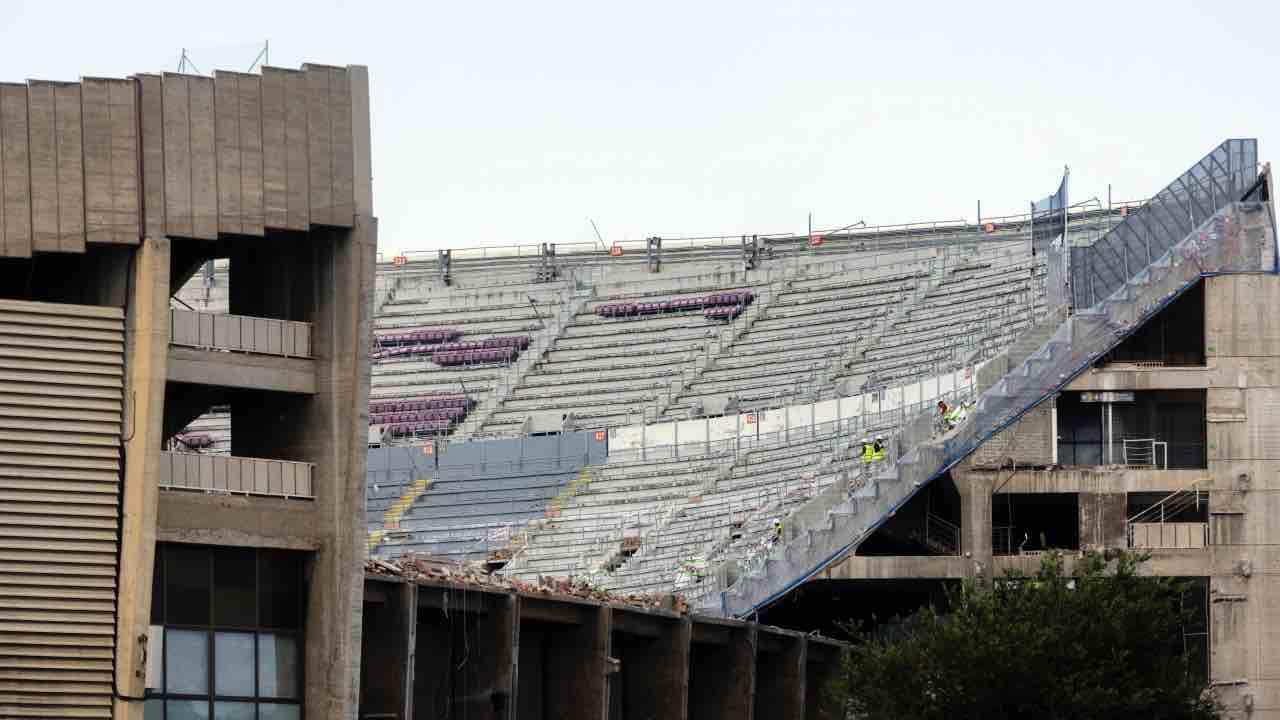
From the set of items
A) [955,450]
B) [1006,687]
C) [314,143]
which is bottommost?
[1006,687]

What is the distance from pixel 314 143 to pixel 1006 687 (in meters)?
20.4

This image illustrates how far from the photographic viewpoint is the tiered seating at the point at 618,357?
3634 inches

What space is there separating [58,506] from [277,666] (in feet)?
14.9

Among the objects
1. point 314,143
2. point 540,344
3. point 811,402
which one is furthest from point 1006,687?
point 540,344

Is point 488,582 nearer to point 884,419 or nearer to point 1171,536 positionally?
point 1171,536

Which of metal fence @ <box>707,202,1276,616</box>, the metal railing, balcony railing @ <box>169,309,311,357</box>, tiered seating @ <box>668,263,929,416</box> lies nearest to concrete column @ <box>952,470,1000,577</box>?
metal fence @ <box>707,202,1276,616</box>

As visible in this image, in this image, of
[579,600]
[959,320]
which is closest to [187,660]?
[579,600]

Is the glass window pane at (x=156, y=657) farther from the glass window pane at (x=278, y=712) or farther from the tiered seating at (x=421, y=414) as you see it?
the tiered seating at (x=421, y=414)

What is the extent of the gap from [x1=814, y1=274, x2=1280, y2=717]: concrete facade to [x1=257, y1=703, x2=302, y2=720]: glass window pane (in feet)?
95.1

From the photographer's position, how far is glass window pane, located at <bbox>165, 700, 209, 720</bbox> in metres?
37.5

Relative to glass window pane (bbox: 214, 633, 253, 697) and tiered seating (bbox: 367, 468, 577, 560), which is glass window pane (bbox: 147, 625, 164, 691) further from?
tiered seating (bbox: 367, 468, 577, 560)

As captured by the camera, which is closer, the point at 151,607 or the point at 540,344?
the point at 151,607

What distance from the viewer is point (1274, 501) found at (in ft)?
217

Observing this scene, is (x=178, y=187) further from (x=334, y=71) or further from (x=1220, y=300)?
(x=1220, y=300)
